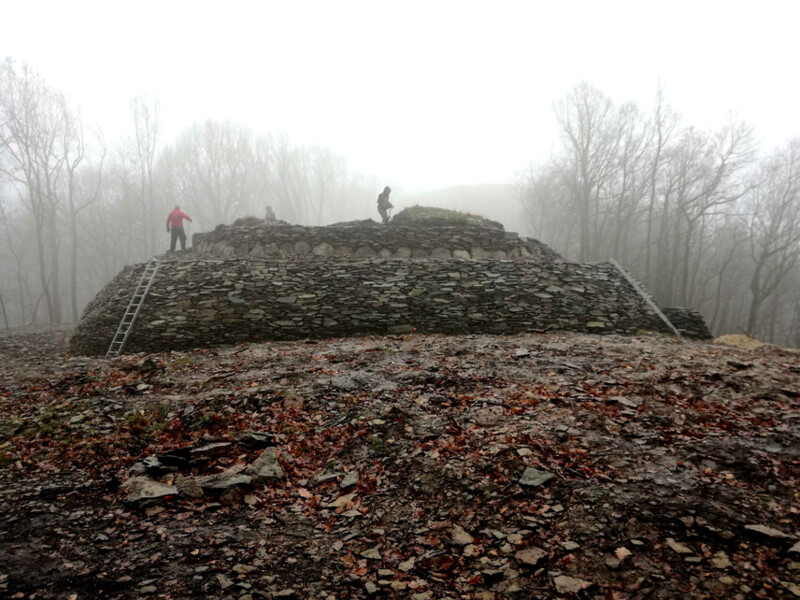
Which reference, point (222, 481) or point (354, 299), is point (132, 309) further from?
point (222, 481)

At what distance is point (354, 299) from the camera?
1103cm

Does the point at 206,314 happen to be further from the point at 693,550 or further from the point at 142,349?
the point at 693,550

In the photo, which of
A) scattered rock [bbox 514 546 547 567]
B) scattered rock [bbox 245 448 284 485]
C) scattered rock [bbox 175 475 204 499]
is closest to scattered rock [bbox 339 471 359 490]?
scattered rock [bbox 245 448 284 485]

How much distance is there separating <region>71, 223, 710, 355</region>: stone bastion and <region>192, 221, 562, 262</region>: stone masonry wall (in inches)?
3.6

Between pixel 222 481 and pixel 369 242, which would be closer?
pixel 222 481

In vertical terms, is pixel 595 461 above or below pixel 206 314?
below

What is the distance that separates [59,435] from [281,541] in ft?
11.8

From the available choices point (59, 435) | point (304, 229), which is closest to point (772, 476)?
point (59, 435)

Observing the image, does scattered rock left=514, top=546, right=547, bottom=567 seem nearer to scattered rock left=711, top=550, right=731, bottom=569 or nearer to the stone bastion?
scattered rock left=711, top=550, right=731, bottom=569

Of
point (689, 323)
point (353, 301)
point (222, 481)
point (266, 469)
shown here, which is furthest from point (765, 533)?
point (689, 323)

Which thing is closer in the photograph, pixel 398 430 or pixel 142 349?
pixel 398 430

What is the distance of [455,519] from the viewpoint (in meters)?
3.49

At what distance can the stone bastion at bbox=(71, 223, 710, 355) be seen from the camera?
10.1 m

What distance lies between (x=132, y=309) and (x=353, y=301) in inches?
218
